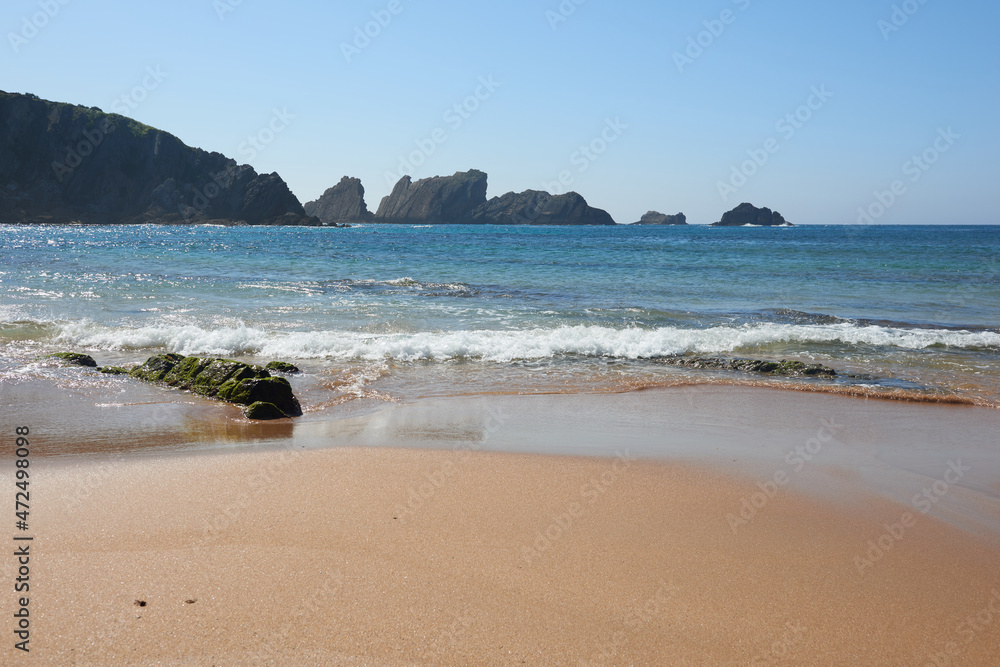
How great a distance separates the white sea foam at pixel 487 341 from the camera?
1216cm

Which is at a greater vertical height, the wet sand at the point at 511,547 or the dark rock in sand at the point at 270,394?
the dark rock in sand at the point at 270,394

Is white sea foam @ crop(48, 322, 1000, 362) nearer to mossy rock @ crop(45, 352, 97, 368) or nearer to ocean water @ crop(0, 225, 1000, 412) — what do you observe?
ocean water @ crop(0, 225, 1000, 412)

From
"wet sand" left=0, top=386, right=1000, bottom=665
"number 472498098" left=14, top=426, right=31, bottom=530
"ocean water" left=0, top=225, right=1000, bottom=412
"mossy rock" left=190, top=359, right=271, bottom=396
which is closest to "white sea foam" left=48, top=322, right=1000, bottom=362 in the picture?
"ocean water" left=0, top=225, right=1000, bottom=412

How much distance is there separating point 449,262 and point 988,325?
25744 millimetres

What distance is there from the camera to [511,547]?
4.35 m

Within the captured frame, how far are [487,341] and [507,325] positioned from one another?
2.58 metres

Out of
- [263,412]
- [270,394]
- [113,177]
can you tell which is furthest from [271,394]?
[113,177]

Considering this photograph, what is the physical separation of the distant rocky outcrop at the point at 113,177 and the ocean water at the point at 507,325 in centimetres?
10811

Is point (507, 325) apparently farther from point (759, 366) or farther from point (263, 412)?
point (263, 412)

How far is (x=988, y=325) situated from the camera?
16422mm

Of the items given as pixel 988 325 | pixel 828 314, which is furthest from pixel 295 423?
pixel 988 325

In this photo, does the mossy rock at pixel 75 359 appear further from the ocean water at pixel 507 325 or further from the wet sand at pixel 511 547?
the wet sand at pixel 511 547

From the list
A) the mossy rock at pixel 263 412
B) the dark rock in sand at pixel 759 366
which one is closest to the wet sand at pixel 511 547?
the mossy rock at pixel 263 412

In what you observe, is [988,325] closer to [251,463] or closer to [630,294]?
[630,294]
